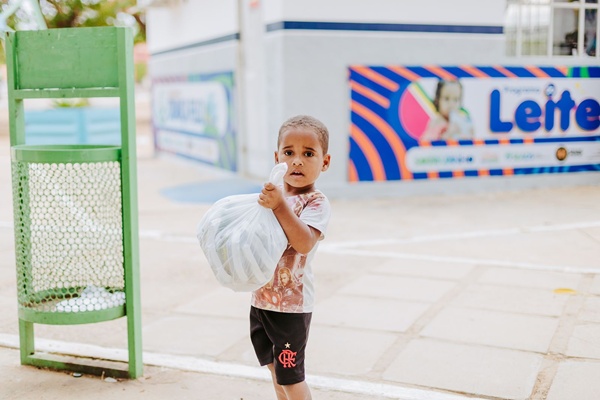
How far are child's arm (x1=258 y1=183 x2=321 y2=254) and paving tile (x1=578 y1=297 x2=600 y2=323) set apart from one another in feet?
8.60

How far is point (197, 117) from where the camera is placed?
522 inches

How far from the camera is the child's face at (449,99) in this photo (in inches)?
392

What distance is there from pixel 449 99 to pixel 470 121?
1.40ft

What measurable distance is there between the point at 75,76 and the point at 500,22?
757 cm

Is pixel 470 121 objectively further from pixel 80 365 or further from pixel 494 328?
pixel 80 365

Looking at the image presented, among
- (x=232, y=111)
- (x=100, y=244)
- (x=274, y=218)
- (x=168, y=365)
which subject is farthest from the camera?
(x=232, y=111)

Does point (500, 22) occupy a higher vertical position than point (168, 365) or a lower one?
higher

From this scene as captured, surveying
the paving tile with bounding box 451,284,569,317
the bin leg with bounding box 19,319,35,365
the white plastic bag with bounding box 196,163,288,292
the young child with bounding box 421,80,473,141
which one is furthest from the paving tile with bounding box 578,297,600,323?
the young child with bounding box 421,80,473,141

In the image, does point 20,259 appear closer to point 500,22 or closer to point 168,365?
point 168,365

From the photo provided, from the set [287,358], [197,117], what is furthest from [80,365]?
[197,117]

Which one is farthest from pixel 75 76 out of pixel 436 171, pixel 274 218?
pixel 436 171

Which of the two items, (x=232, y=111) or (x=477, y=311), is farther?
(x=232, y=111)

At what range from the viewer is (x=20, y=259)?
3797mm

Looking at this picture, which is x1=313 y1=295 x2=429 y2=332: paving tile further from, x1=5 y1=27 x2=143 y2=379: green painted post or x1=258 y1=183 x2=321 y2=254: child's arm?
x1=258 y1=183 x2=321 y2=254: child's arm
